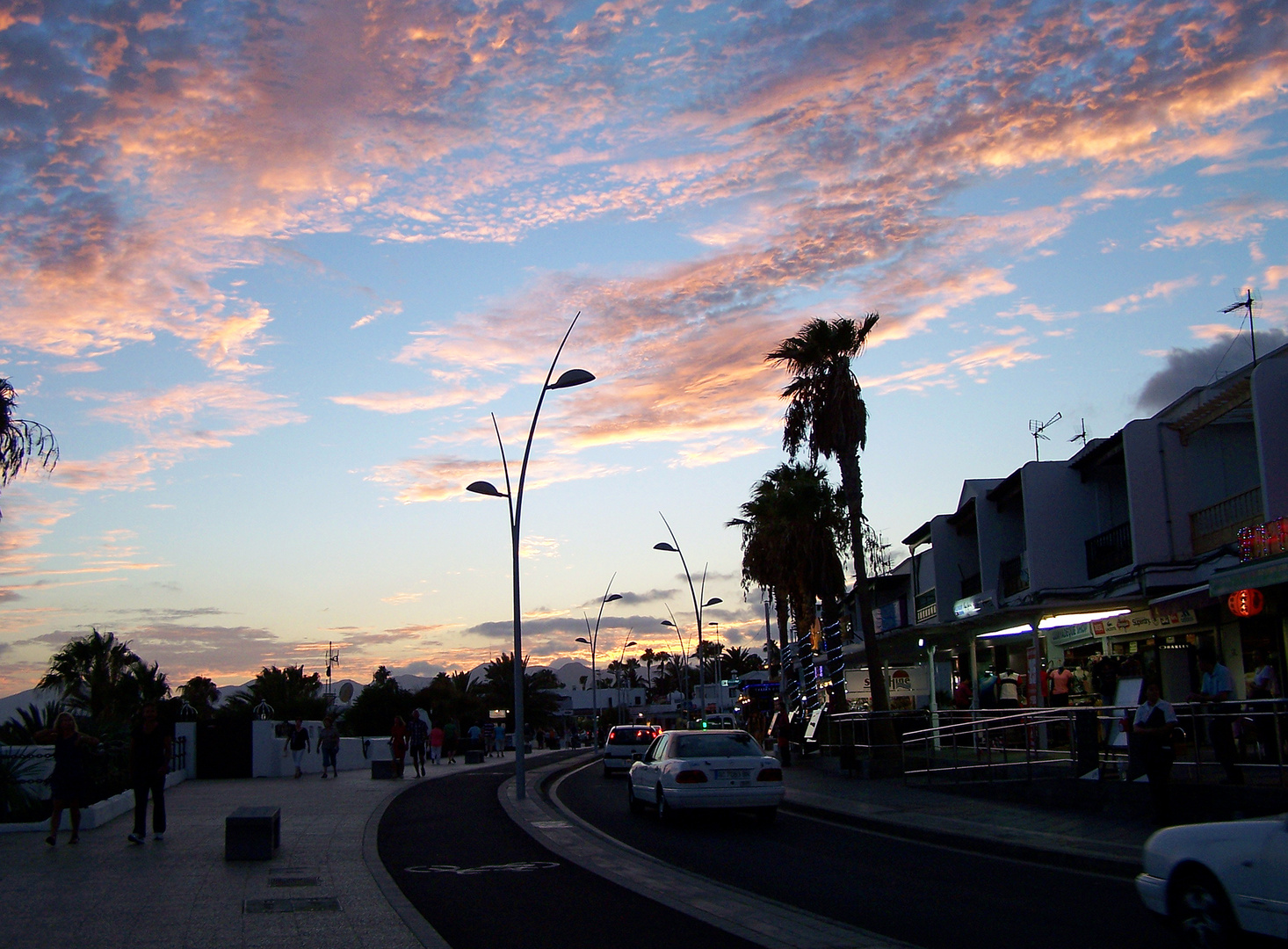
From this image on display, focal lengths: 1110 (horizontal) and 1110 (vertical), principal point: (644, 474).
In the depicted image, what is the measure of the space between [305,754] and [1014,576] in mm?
22270

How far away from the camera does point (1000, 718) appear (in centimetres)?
1823

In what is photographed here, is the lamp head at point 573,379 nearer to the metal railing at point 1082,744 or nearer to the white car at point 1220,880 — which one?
the metal railing at point 1082,744

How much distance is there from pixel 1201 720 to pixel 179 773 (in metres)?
25.1

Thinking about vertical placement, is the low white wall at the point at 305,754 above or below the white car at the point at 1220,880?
below

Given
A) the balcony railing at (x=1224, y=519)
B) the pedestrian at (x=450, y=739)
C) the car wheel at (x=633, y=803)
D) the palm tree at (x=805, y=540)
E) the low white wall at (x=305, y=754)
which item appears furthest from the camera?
the pedestrian at (x=450, y=739)

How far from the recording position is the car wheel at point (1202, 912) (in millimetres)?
6969

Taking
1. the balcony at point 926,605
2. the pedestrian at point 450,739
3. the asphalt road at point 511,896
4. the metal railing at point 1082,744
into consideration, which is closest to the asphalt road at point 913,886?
the asphalt road at point 511,896

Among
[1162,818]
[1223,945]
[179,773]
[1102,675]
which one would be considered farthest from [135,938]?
[179,773]

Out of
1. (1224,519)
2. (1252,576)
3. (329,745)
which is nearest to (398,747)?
(329,745)

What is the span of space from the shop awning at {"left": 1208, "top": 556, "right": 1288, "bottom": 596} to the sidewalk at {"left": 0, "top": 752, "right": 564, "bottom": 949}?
13156 mm

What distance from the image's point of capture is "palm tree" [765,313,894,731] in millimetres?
30422

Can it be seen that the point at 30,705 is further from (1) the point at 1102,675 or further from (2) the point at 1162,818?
(1) the point at 1102,675

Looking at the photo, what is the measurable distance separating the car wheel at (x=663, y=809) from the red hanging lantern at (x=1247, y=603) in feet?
32.7

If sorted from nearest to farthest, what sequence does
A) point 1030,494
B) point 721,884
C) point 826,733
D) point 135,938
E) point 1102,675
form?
point 135,938 → point 721,884 → point 1102,675 → point 1030,494 → point 826,733
